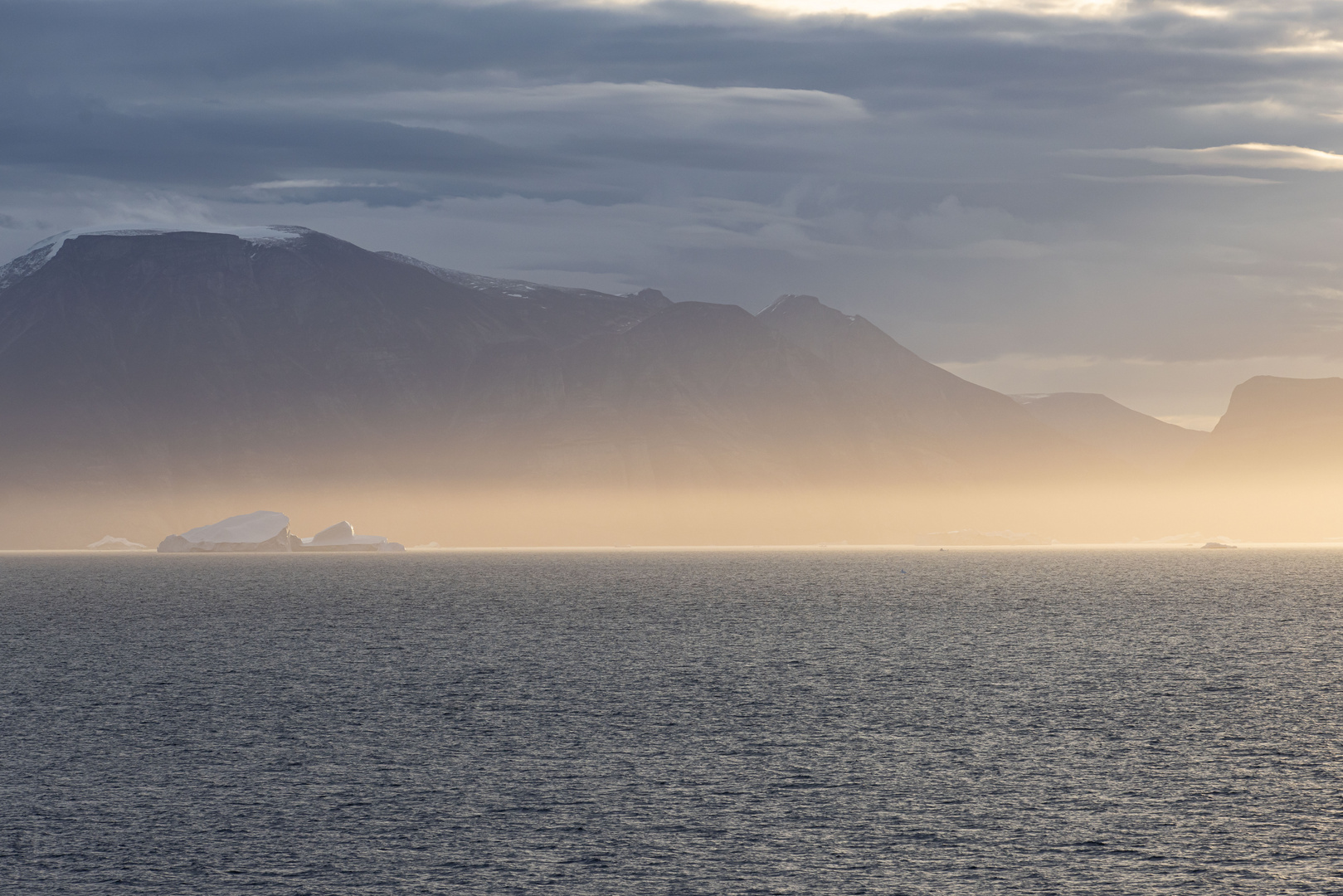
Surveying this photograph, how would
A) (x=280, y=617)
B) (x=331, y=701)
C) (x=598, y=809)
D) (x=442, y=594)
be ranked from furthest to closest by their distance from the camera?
(x=442, y=594) → (x=280, y=617) → (x=331, y=701) → (x=598, y=809)

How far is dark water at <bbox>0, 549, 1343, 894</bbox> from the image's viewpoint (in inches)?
1556

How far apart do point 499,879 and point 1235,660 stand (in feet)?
249

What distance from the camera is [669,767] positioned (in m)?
54.4

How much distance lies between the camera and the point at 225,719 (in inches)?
2650

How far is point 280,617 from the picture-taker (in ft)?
472

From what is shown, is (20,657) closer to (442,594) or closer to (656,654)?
(656,654)

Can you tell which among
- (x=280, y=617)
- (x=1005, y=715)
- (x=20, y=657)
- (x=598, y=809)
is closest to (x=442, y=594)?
(x=280, y=617)

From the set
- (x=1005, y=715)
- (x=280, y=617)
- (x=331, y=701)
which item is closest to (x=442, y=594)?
(x=280, y=617)

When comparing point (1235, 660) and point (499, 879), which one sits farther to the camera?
point (1235, 660)

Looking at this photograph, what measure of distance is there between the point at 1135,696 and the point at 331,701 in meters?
46.1

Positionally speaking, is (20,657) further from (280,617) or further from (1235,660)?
(1235,660)

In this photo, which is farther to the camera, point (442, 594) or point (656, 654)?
point (442, 594)

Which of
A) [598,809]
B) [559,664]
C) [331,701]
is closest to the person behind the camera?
[598,809]

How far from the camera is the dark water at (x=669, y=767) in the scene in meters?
39.5
